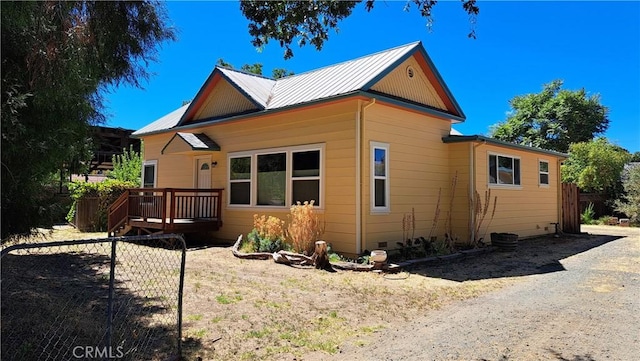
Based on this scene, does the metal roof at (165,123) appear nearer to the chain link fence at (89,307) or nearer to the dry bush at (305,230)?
the chain link fence at (89,307)

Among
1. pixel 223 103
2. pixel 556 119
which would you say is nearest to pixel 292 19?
pixel 223 103

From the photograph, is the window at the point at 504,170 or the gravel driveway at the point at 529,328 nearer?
the gravel driveway at the point at 529,328

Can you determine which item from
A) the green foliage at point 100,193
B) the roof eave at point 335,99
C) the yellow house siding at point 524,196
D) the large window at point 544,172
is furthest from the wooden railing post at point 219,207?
the large window at point 544,172

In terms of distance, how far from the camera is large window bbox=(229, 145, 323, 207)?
1005 cm

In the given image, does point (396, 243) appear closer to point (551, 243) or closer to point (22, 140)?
point (551, 243)

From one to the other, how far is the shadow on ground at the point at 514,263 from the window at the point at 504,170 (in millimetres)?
2020

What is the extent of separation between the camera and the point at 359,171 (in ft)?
29.6

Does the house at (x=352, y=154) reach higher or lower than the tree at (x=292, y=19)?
lower

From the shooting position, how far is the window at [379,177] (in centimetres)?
932

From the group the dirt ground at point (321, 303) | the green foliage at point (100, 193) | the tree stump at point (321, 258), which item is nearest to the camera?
the dirt ground at point (321, 303)

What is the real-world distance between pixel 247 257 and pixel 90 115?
17.1 feet

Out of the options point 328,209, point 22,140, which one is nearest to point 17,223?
point 22,140

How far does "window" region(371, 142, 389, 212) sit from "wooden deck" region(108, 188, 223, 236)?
200 inches

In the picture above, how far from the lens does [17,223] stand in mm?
4883
